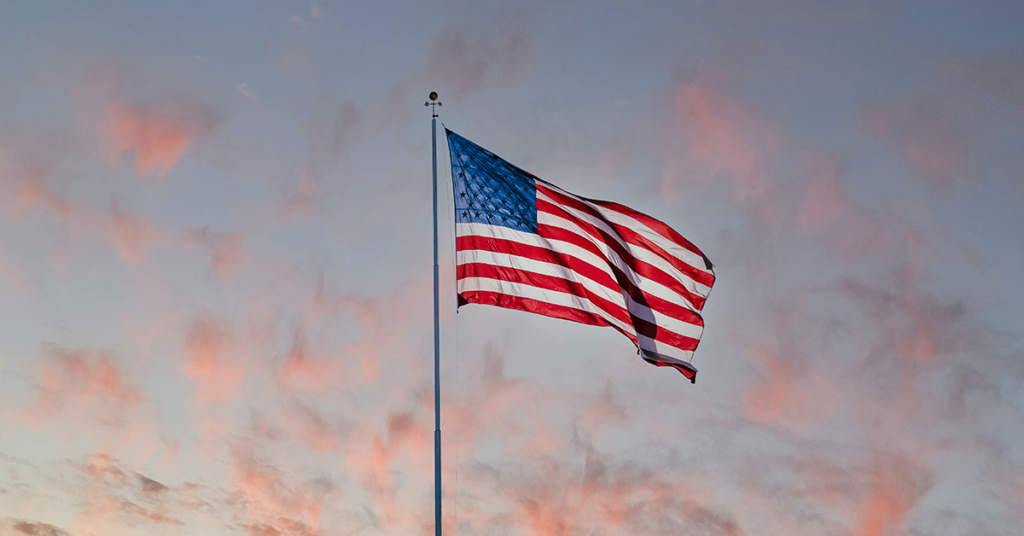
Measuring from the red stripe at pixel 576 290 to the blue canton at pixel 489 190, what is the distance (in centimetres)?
159

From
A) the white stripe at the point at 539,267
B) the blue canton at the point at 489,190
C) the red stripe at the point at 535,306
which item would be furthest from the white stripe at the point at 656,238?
the red stripe at the point at 535,306

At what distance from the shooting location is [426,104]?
1198 inches

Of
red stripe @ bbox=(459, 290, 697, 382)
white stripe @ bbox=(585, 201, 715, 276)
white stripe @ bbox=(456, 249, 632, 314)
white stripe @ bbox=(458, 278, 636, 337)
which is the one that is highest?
white stripe @ bbox=(585, 201, 715, 276)

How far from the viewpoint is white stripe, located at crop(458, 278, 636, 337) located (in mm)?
28750

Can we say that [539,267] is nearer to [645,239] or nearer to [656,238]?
[645,239]

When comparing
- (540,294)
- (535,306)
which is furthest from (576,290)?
(535,306)

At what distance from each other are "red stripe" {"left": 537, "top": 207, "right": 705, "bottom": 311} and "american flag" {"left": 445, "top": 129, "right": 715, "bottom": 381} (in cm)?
3

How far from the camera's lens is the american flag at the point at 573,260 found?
29406 mm

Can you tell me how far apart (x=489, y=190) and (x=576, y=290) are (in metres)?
4.34

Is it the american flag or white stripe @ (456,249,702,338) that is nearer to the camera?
white stripe @ (456,249,702,338)

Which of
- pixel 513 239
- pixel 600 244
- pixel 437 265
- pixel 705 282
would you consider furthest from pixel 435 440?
pixel 705 282

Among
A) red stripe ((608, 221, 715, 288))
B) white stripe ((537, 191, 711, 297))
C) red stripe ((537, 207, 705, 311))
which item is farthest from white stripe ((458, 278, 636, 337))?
red stripe ((608, 221, 715, 288))

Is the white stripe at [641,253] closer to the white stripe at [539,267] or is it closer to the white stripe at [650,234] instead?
the white stripe at [650,234]

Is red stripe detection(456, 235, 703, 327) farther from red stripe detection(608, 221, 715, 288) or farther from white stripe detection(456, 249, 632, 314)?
red stripe detection(608, 221, 715, 288)
